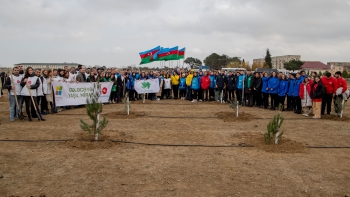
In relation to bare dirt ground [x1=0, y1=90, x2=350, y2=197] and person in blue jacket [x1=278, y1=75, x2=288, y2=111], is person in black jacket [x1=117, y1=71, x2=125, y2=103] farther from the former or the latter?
person in blue jacket [x1=278, y1=75, x2=288, y2=111]

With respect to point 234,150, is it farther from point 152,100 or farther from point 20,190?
point 152,100

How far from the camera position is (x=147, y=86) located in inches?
661

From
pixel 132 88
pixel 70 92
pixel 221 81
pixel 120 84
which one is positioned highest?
pixel 221 81

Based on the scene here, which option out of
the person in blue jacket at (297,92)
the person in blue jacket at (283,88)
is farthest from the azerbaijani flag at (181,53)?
the person in blue jacket at (297,92)

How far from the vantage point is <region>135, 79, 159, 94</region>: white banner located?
16516 millimetres

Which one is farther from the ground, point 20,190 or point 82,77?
point 82,77

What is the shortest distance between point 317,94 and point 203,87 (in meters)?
6.95

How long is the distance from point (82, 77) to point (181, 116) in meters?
6.00

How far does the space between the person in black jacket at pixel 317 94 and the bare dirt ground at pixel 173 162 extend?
5.96ft

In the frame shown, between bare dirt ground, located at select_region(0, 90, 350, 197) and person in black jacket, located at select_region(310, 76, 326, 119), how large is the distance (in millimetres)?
1815

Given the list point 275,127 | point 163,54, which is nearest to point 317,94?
point 275,127

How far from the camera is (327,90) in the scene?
11.7 meters

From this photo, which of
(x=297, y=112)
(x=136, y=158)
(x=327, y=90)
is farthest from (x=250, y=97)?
(x=136, y=158)

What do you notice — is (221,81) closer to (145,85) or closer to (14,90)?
(145,85)
